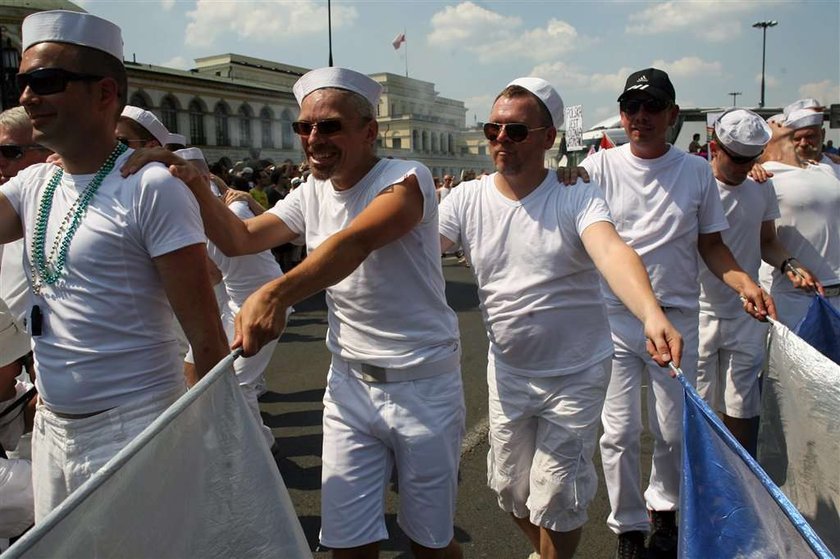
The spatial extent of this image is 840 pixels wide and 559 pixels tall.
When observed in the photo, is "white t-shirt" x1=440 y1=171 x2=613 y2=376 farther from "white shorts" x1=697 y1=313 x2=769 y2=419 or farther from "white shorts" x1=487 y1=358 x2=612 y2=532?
"white shorts" x1=697 y1=313 x2=769 y2=419

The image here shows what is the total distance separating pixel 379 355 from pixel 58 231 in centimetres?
104

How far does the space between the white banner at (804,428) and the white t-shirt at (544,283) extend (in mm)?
650

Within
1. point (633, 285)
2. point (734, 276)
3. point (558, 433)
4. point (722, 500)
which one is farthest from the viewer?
point (734, 276)

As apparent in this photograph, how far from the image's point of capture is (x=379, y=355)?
2.41m

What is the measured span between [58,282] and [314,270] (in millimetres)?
716

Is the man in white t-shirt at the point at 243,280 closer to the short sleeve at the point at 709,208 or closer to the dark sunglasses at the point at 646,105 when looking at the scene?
the dark sunglasses at the point at 646,105

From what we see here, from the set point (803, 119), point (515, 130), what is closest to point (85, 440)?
point (515, 130)

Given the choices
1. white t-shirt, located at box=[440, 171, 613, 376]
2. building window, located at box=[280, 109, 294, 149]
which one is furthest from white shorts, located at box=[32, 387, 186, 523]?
building window, located at box=[280, 109, 294, 149]

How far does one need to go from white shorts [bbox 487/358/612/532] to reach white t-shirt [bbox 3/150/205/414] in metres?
1.44

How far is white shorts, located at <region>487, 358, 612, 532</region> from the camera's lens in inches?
110

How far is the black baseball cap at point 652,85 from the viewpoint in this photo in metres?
3.38

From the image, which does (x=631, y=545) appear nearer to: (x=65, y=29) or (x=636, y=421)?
(x=636, y=421)

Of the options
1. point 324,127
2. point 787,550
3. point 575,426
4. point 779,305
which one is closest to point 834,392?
point 575,426

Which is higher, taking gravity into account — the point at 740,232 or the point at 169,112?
the point at 169,112
